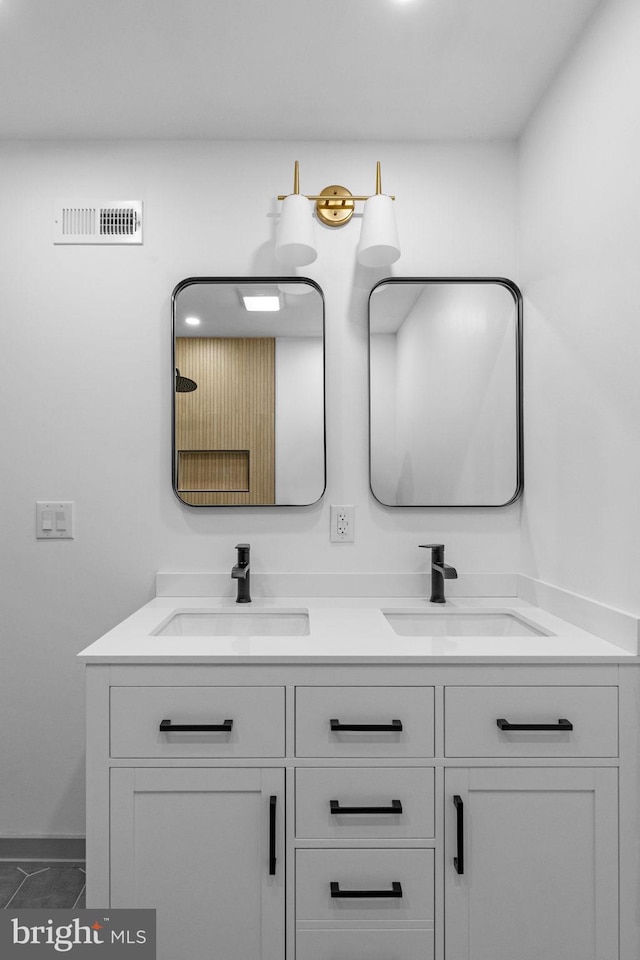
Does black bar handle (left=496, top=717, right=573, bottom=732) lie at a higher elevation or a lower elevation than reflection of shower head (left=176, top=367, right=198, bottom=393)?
lower

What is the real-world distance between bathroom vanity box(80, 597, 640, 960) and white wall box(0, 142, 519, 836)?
669 millimetres

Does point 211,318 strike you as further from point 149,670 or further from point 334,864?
point 334,864

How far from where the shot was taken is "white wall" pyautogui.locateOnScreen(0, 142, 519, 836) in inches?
77.4

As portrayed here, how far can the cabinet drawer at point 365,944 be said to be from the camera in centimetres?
130

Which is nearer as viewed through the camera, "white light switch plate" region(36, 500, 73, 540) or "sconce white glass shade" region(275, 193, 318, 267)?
"sconce white glass shade" region(275, 193, 318, 267)

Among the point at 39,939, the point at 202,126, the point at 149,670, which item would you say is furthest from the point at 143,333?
the point at 39,939

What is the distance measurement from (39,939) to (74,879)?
0.43 metres

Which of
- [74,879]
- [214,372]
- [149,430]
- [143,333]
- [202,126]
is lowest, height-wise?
[74,879]

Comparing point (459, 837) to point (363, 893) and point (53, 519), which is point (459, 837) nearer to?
point (363, 893)

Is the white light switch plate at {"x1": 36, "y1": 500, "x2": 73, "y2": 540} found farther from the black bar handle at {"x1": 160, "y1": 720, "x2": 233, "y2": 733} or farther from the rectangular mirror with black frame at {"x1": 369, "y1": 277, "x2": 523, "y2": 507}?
the rectangular mirror with black frame at {"x1": 369, "y1": 277, "x2": 523, "y2": 507}

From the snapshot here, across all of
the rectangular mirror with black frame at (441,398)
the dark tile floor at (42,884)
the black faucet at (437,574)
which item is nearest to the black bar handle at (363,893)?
the black faucet at (437,574)

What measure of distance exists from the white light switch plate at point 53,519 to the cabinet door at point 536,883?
1.44 meters

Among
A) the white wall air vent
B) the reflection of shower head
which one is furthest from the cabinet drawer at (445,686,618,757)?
the white wall air vent

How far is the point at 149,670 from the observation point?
52.1 inches
